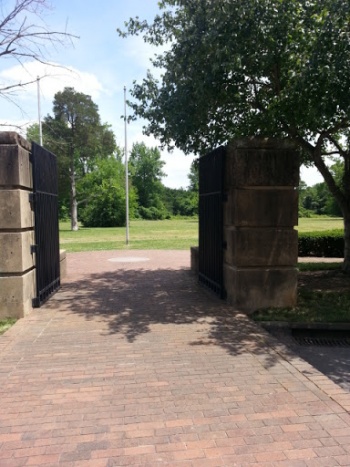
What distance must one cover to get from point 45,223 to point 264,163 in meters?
3.86

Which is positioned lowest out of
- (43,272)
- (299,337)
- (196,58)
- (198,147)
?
(299,337)

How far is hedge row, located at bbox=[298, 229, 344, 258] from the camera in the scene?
47.5 feet

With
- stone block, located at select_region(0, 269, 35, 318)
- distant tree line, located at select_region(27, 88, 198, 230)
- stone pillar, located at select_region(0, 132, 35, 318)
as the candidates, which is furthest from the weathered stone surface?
distant tree line, located at select_region(27, 88, 198, 230)

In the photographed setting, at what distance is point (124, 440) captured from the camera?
9.34 ft

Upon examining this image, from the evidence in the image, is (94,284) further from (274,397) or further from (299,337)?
(274,397)

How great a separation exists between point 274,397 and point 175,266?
26.6ft

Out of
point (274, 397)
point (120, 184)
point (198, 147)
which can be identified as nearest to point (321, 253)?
point (198, 147)

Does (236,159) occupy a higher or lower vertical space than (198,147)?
lower

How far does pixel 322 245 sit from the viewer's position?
1460 cm

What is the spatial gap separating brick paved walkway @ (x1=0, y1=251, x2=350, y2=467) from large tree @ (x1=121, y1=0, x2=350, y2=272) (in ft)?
11.5

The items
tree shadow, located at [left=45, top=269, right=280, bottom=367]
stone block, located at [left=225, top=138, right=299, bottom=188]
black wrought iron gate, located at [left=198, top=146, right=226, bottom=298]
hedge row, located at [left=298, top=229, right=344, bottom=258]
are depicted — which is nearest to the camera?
tree shadow, located at [left=45, top=269, right=280, bottom=367]

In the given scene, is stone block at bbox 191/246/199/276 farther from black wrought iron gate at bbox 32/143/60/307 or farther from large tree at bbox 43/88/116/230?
large tree at bbox 43/88/116/230

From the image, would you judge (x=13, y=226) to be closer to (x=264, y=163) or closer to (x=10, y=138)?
(x=10, y=138)

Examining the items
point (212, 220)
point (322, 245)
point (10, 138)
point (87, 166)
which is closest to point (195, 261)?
point (212, 220)
